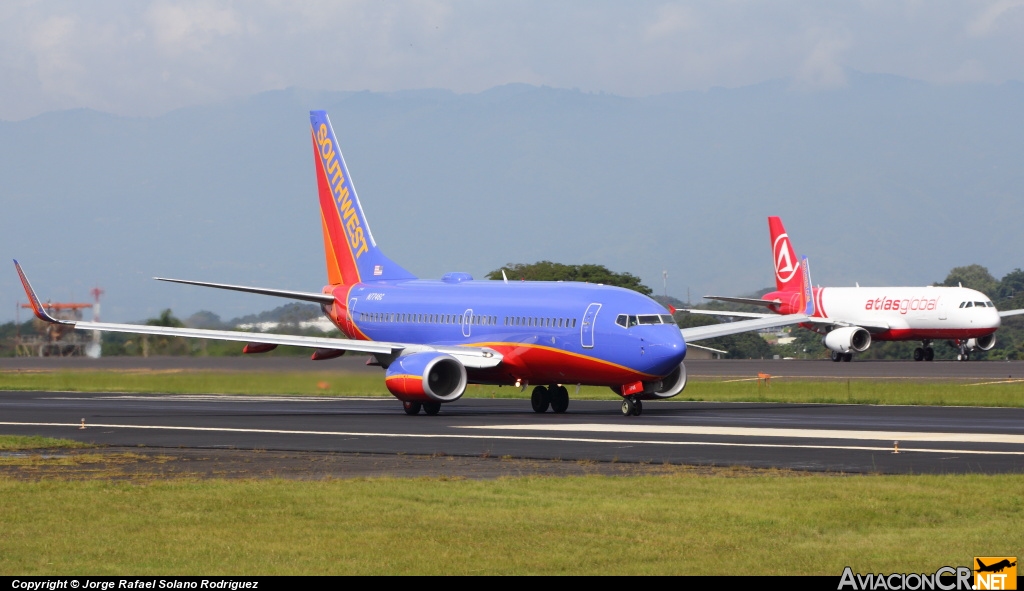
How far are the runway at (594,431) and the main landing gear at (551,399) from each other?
56 cm

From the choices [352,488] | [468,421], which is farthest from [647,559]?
[468,421]

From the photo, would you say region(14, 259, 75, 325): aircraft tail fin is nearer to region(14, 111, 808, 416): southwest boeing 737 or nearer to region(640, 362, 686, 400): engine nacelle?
region(14, 111, 808, 416): southwest boeing 737

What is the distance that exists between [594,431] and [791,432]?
4104 millimetres

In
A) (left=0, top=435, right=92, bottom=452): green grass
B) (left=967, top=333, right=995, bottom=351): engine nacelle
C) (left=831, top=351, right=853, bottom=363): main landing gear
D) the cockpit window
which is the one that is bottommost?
(left=0, top=435, right=92, bottom=452): green grass

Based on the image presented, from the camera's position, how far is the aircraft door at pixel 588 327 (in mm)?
35938

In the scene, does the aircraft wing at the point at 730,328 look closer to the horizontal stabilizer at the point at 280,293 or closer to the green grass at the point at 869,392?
the green grass at the point at 869,392

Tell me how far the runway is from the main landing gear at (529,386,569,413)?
0.56 meters

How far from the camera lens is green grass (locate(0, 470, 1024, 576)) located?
1280cm

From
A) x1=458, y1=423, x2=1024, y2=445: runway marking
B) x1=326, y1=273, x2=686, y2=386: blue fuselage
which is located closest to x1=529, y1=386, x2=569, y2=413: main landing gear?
x1=326, y1=273, x2=686, y2=386: blue fuselage

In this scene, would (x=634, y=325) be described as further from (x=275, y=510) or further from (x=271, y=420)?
(x=275, y=510)

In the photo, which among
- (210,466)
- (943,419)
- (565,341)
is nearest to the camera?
(210,466)

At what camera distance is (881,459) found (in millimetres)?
23125

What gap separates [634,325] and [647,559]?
22.4 metres

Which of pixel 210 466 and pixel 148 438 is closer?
pixel 210 466
